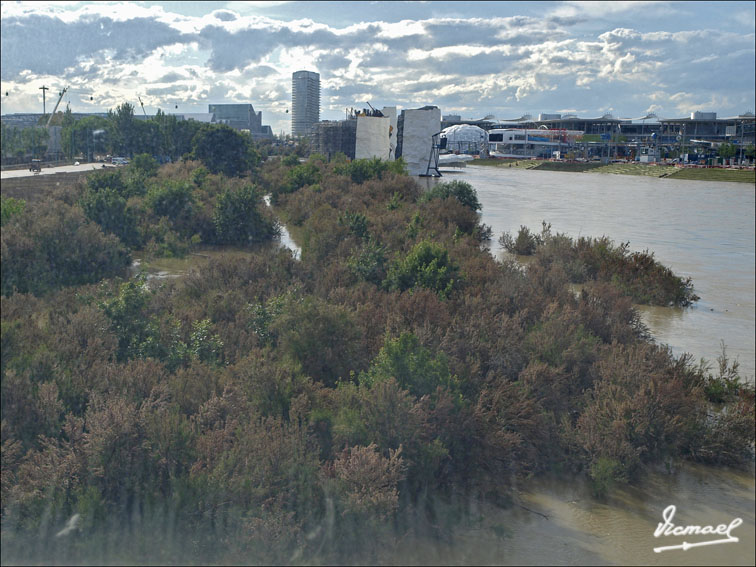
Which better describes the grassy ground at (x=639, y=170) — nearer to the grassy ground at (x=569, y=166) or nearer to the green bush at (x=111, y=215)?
the grassy ground at (x=569, y=166)

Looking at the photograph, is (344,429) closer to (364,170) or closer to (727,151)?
(364,170)

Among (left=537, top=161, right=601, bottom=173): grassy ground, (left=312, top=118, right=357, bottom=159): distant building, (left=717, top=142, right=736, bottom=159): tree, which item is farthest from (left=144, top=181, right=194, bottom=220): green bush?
(left=537, top=161, right=601, bottom=173): grassy ground

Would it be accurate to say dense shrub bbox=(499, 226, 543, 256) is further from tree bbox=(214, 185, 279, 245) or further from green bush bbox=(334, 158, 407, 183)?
green bush bbox=(334, 158, 407, 183)

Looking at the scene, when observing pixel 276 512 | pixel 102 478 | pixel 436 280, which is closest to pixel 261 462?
pixel 276 512

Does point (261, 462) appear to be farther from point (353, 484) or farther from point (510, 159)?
point (510, 159)

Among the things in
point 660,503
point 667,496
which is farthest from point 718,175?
point 660,503

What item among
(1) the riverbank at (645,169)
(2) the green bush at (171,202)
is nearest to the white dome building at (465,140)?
(1) the riverbank at (645,169)
